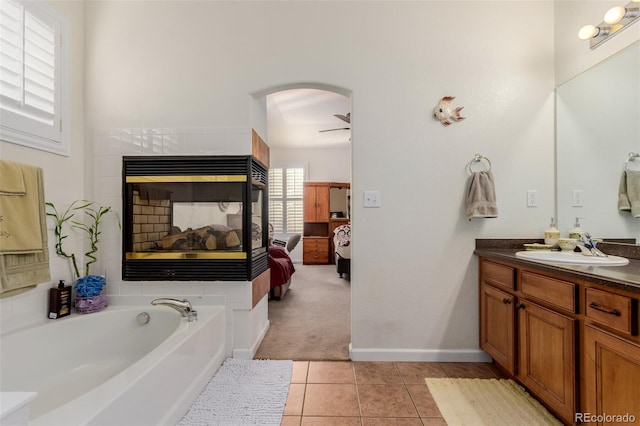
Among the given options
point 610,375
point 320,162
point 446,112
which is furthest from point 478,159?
point 320,162

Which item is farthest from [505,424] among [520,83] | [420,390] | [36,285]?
[36,285]

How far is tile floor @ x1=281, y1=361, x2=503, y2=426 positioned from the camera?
154 centimetres

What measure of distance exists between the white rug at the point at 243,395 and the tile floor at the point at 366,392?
0.08m

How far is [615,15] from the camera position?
1661mm

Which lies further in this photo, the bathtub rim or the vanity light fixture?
the vanity light fixture

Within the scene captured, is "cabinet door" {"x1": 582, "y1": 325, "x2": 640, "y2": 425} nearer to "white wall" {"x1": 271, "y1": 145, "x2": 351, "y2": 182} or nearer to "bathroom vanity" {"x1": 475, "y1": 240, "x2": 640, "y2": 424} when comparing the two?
"bathroom vanity" {"x1": 475, "y1": 240, "x2": 640, "y2": 424}

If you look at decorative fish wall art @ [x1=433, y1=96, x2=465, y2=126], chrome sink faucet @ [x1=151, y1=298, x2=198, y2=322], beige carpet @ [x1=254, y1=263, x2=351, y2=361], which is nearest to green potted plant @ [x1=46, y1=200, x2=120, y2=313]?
chrome sink faucet @ [x1=151, y1=298, x2=198, y2=322]

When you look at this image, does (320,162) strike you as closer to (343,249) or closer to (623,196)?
(343,249)

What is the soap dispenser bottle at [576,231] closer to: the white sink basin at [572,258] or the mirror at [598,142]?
the mirror at [598,142]

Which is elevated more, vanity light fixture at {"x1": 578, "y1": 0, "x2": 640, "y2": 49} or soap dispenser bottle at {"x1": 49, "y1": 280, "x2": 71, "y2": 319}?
vanity light fixture at {"x1": 578, "y1": 0, "x2": 640, "y2": 49}

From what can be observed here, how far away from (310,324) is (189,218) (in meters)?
1.51

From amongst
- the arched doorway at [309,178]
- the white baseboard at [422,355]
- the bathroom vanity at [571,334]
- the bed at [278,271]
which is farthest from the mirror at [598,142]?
the bed at [278,271]

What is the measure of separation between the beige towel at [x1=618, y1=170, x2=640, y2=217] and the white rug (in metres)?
2.34

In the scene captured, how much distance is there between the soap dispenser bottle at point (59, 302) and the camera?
5.92 ft
